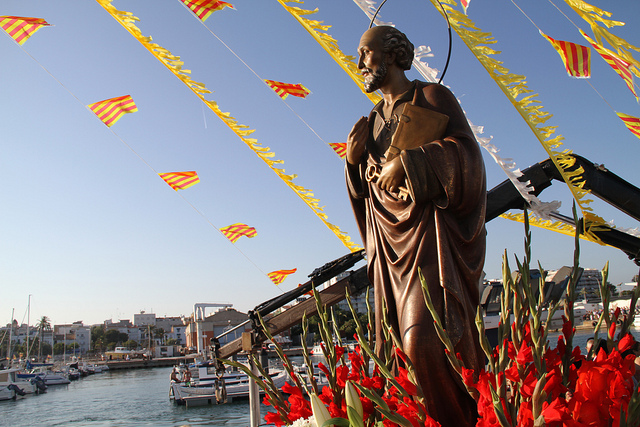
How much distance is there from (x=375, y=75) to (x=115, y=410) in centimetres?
3285

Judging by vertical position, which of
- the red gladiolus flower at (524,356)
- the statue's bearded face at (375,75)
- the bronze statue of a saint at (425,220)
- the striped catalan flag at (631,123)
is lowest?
the red gladiolus flower at (524,356)

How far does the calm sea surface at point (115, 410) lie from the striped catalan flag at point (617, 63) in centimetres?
1819

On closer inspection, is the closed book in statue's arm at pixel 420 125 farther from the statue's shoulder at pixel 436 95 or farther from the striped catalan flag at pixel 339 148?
the striped catalan flag at pixel 339 148

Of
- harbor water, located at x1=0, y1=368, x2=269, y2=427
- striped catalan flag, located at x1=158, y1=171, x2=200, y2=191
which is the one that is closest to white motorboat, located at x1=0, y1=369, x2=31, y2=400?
harbor water, located at x1=0, y1=368, x2=269, y2=427

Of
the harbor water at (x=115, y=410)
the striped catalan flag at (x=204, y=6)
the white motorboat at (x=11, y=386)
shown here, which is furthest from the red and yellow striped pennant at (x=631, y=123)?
the white motorboat at (x=11, y=386)

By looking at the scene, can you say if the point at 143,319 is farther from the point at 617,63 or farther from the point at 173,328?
the point at 617,63

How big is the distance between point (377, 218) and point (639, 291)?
155 centimetres

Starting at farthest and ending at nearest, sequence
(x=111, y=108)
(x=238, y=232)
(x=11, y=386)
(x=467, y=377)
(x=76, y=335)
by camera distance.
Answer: (x=76, y=335) < (x=11, y=386) < (x=238, y=232) < (x=111, y=108) < (x=467, y=377)

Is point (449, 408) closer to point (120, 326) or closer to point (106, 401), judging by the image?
point (106, 401)

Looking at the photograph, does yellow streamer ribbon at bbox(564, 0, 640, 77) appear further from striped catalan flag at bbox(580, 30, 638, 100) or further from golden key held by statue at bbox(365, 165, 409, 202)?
golden key held by statue at bbox(365, 165, 409, 202)

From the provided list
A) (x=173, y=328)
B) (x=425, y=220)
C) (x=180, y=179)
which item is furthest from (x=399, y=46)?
(x=173, y=328)

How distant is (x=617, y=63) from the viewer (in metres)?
4.56

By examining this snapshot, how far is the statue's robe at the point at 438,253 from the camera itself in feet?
6.42

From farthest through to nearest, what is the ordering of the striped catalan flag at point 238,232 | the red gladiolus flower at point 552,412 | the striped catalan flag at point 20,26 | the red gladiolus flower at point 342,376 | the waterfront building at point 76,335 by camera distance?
the waterfront building at point 76,335 → the striped catalan flag at point 238,232 → the striped catalan flag at point 20,26 → the red gladiolus flower at point 342,376 → the red gladiolus flower at point 552,412
